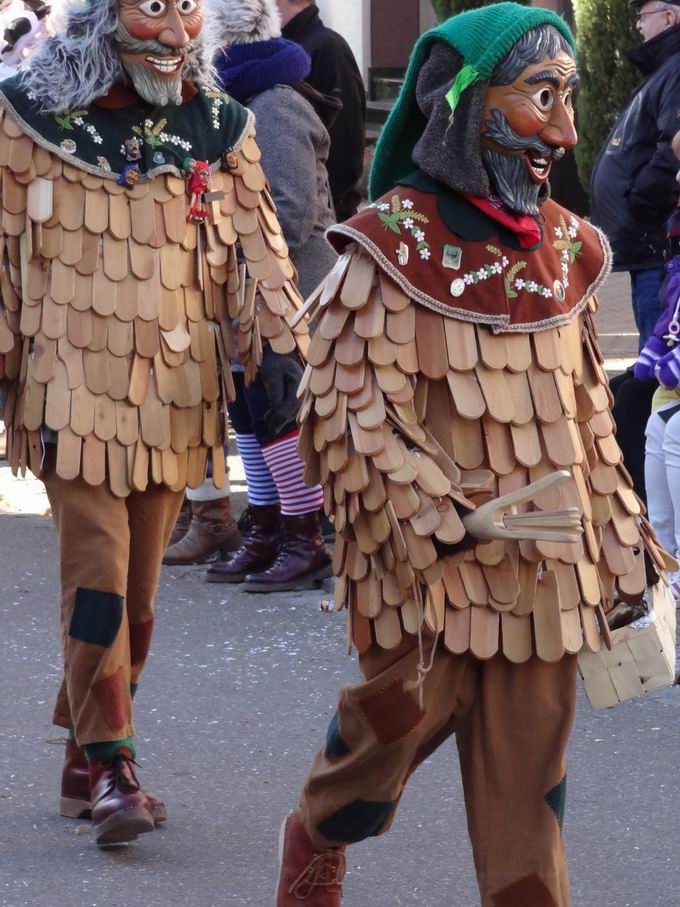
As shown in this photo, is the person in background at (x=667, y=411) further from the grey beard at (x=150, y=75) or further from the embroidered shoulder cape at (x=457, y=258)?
the embroidered shoulder cape at (x=457, y=258)

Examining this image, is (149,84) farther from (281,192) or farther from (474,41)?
(281,192)

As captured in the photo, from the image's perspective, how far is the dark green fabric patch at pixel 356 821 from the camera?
3.12 m

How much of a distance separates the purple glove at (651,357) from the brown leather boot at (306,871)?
108 inches

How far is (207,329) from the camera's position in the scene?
4.00 meters

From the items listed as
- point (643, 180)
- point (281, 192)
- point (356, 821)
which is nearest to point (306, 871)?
point (356, 821)

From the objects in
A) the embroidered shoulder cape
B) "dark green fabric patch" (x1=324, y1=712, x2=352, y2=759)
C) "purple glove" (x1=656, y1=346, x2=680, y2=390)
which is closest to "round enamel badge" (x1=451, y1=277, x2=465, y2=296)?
the embroidered shoulder cape

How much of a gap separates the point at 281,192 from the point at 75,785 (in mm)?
2630

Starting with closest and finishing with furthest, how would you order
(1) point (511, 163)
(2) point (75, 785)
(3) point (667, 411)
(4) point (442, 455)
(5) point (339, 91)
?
1. (4) point (442, 455)
2. (1) point (511, 163)
3. (2) point (75, 785)
4. (3) point (667, 411)
5. (5) point (339, 91)

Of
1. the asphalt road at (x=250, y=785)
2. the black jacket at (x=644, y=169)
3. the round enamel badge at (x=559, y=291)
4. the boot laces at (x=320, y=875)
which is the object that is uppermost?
the round enamel badge at (x=559, y=291)

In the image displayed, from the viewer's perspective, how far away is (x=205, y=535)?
21.3 ft

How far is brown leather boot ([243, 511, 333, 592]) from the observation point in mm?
6066

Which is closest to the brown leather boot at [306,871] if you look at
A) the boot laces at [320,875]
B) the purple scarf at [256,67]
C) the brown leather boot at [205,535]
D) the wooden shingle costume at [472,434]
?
the boot laces at [320,875]

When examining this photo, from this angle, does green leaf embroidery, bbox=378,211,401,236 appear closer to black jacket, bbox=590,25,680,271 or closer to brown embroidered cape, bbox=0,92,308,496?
brown embroidered cape, bbox=0,92,308,496

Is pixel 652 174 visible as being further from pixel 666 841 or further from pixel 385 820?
pixel 385 820
